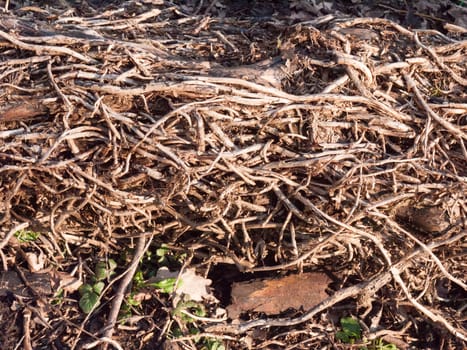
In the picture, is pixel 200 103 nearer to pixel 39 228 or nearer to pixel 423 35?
pixel 39 228

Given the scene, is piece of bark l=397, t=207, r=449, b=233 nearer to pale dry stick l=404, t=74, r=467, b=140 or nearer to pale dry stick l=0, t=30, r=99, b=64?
pale dry stick l=404, t=74, r=467, b=140

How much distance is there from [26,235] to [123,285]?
0.55 m

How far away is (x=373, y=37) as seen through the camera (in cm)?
308

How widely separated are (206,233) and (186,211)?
0.17m

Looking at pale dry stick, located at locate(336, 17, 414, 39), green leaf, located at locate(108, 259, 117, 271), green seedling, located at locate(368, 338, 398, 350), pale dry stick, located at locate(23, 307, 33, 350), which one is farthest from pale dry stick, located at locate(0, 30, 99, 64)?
green seedling, located at locate(368, 338, 398, 350)

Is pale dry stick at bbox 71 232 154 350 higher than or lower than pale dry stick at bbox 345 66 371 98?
lower

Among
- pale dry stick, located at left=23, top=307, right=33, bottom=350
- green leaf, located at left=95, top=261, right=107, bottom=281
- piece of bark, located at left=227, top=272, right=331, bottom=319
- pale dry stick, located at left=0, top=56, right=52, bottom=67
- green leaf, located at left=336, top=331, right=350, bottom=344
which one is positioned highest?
pale dry stick, located at left=0, top=56, right=52, bottom=67

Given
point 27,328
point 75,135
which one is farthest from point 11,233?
point 75,135

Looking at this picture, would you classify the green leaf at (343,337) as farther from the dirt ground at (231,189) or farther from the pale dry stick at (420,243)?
the pale dry stick at (420,243)

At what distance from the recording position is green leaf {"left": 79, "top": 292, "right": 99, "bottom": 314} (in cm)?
277

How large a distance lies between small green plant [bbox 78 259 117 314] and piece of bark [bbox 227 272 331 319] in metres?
0.63

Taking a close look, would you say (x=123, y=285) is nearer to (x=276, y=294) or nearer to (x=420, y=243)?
(x=276, y=294)

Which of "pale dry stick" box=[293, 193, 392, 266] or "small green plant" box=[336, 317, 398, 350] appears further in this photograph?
"small green plant" box=[336, 317, 398, 350]

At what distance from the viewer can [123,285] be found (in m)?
2.82
